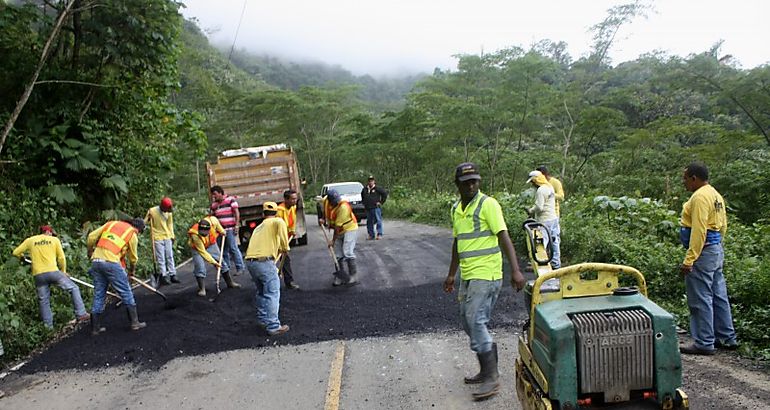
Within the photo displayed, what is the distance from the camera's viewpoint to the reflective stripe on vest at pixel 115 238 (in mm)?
5848

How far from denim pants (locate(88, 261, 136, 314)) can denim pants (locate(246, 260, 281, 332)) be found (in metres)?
1.56

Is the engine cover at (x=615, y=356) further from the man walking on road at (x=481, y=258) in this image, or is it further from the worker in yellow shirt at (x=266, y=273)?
the worker in yellow shirt at (x=266, y=273)

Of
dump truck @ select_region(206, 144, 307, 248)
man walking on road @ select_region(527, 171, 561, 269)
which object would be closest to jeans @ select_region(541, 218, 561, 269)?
man walking on road @ select_region(527, 171, 561, 269)

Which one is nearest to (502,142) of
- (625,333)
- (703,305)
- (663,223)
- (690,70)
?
(690,70)

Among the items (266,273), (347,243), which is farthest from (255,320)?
(347,243)

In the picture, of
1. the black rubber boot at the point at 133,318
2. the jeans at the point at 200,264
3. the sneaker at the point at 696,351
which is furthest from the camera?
the jeans at the point at 200,264

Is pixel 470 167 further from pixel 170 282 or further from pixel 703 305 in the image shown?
pixel 170 282

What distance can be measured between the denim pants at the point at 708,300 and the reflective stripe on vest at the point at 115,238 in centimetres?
583

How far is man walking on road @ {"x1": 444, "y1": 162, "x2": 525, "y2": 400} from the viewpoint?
3.64m

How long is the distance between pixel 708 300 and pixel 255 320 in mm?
4625

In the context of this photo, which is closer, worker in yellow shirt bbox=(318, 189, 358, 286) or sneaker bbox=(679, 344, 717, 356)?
sneaker bbox=(679, 344, 717, 356)

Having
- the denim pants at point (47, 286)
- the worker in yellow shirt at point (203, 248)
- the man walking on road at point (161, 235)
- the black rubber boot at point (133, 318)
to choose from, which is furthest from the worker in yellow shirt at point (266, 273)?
the man walking on road at point (161, 235)

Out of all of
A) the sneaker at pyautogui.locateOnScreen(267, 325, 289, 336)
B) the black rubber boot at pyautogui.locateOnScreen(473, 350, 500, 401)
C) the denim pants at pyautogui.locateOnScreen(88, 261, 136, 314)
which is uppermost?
the denim pants at pyautogui.locateOnScreen(88, 261, 136, 314)

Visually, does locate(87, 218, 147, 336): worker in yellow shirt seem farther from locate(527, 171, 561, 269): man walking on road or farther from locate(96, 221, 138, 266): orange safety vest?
locate(527, 171, 561, 269): man walking on road
